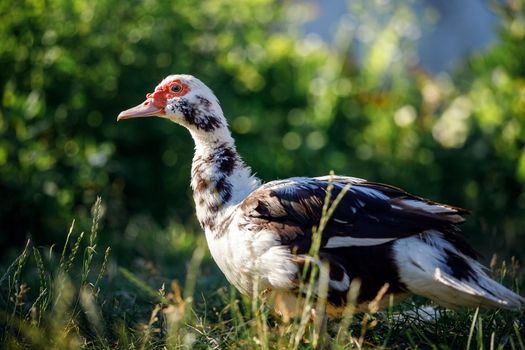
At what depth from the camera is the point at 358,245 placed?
12.0 ft

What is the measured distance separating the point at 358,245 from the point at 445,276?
1.31 ft

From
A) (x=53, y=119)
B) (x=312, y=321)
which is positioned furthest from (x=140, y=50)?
(x=312, y=321)

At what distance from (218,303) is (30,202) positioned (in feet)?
7.30

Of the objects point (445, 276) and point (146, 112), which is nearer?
point (445, 276)

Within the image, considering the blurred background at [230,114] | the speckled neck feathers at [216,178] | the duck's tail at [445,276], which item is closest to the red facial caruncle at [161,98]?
the speckled neck feathers at [216,178]

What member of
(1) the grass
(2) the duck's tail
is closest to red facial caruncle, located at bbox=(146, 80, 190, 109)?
(1) the grass

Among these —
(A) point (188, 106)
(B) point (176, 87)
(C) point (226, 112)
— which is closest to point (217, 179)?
(A) point (188, 106)

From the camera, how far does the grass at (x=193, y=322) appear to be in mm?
3352

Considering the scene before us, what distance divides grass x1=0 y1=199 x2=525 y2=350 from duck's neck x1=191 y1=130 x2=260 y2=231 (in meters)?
0.24

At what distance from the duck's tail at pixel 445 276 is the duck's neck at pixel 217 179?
895 mm

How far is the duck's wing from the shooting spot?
3666mm

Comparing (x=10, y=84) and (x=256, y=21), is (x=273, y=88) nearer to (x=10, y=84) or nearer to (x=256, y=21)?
(x=256, y=21)

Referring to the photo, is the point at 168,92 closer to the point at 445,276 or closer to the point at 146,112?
the point at 146,112

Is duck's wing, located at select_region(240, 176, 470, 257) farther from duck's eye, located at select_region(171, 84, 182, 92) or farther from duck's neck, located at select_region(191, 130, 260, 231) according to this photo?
duck's eye, located at select_region(171, 84, 182, 92)
